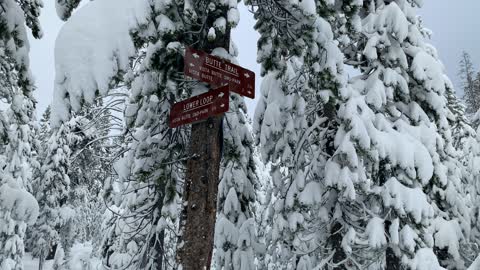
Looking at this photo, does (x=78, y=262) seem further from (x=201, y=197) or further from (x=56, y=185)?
(x=201, y=197)

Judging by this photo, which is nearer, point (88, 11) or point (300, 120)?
point (88, 11)

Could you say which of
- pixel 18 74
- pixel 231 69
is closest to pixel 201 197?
pixel 231 69

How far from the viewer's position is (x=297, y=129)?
8.95 m

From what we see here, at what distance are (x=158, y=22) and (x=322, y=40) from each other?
102 inches

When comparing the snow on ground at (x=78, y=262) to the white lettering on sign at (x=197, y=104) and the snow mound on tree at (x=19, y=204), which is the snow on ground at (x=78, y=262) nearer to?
the snow mound on tree at (x=19, y=204)

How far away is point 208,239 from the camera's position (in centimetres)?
489

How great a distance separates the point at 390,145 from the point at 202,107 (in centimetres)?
455

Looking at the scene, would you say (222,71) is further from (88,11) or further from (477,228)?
(477,228)

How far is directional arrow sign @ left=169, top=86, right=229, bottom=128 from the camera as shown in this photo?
4852 millimetres

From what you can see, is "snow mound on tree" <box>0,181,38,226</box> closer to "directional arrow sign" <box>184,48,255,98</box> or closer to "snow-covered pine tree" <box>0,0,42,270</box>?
"snow-covered pine tree" <box>0,0,42,270</box>

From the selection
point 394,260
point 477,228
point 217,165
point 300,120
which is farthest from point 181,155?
point 477,228

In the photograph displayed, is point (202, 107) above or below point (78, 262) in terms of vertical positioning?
above

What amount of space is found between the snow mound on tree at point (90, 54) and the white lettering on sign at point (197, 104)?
106cm

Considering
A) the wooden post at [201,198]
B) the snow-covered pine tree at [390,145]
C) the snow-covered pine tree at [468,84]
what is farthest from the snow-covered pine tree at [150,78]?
the snow-covered pine tree at [468,84]
